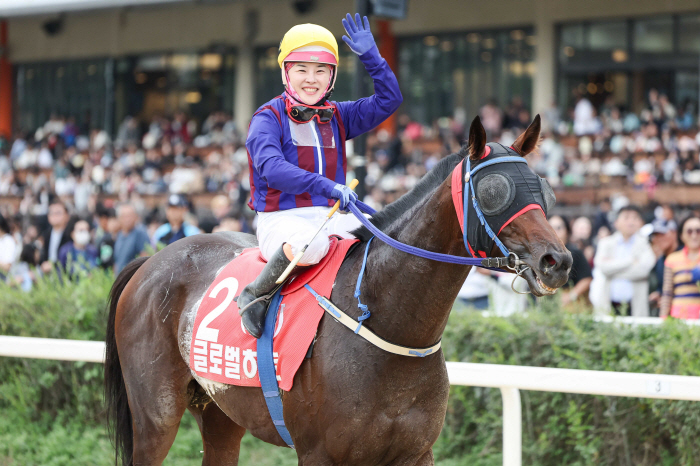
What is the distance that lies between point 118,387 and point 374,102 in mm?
2070

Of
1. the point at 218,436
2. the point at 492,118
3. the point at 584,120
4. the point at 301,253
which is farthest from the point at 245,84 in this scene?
the point at 301,253

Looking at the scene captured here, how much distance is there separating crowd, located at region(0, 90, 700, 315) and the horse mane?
32 cm

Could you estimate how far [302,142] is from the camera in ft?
10.8

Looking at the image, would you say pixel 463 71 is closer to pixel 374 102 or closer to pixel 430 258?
pixel 374 102

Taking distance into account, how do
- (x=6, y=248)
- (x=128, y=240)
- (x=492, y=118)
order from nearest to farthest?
(x=128, y=240) < (x=6, y=248) < (x=492, y=118)

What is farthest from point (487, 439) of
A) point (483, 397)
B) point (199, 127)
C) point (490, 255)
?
point (199, 127)

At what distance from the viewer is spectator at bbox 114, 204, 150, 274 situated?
778cm

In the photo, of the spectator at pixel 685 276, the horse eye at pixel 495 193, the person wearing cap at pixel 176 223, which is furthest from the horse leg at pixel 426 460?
the person wearing cap at pixel 176 223

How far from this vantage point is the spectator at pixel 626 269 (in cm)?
651

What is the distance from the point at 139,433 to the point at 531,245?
88.2 inches

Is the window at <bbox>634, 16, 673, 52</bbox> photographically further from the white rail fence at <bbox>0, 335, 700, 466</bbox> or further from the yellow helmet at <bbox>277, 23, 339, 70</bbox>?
the yellow helmet at <bbox>277, 23, 339, 70</bbox>

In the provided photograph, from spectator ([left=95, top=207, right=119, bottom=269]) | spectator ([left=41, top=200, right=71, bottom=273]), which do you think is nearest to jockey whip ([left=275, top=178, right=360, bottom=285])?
Answer: spectator ([left=95, top=207, right=119, bottom=269])

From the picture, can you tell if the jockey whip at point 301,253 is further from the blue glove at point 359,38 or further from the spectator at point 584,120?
the spectator at point 584,120

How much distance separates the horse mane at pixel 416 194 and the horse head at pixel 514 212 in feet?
0.54
